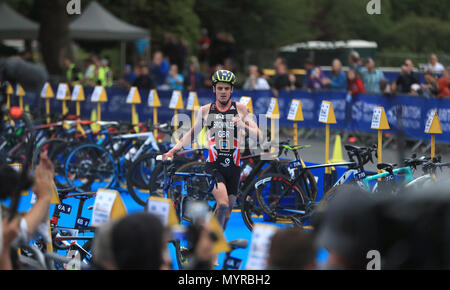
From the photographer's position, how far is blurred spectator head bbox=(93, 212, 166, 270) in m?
3.35

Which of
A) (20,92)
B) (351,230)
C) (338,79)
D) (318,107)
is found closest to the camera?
(351,230)

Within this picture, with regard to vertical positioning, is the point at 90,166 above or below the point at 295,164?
below

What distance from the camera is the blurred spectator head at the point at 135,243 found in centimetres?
335

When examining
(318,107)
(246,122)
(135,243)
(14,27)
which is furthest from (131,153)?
(14,27)

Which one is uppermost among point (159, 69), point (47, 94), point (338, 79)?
point (159, 69)

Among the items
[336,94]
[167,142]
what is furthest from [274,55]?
[167,142]

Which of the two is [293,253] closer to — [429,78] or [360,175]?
[360,175]

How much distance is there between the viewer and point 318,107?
16656 millimetres

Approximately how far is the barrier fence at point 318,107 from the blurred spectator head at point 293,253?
35.4 ft

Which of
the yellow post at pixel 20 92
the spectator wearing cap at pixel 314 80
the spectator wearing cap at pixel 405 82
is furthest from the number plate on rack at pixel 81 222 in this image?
the spectator wearing cap at pixel 314 80

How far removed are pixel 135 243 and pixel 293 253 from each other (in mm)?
653

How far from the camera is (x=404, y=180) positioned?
25.8ft

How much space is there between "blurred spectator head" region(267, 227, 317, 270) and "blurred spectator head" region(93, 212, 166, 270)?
47 cm

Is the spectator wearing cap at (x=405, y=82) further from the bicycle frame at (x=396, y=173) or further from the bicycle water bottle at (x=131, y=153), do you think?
the bicycle frame at (x=396, y=173)
